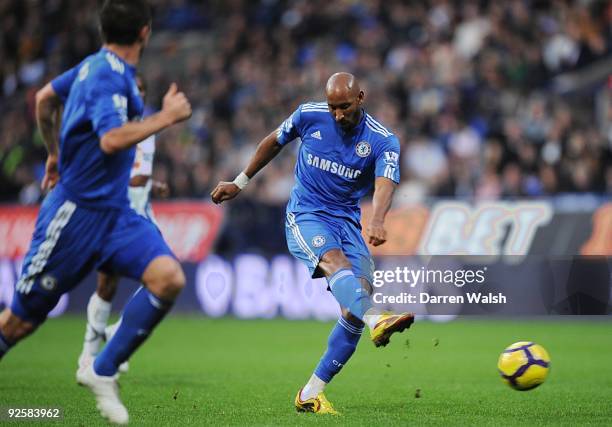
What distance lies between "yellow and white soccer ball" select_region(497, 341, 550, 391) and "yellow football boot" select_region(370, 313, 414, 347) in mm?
1096

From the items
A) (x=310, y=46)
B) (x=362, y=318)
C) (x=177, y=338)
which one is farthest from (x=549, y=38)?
(x=362, y=318)

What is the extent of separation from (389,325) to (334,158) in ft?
5.49

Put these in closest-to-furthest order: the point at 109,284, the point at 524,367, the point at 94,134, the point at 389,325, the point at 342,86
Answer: the point at 94,134 → the point at 389,325 → the point at 524,367 → the point at 342,86 → the point at 109,284

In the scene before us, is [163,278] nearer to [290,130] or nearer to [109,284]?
[290,130]

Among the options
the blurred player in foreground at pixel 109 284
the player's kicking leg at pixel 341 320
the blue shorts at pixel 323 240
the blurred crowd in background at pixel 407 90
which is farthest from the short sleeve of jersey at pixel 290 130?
the blurred crowd in background at pixel 407 90

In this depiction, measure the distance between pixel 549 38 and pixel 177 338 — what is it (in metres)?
9.62

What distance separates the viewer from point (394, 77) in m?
19.7

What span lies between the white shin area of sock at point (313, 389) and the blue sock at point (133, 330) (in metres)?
1.80

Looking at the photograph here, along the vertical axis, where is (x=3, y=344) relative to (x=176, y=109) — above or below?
below

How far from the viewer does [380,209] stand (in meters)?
7.43

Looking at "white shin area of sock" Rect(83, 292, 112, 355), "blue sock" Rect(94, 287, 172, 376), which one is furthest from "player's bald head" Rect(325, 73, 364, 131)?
"white shin area of sock" Rect(83, 292, 112, 355)

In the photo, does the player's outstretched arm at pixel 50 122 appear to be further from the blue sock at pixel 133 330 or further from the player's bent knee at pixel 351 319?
the player's bent knee at pixel 351 319

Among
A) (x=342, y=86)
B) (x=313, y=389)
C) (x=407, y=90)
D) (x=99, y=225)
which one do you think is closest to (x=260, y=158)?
(x=342, y=86)

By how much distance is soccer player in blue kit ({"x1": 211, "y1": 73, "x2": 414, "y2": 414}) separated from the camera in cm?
759
